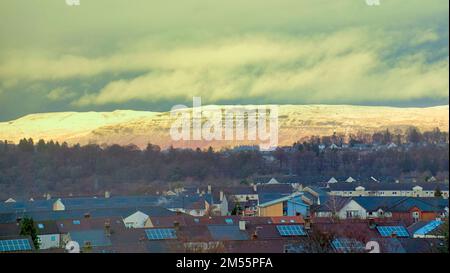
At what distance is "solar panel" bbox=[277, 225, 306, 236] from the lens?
10.9m

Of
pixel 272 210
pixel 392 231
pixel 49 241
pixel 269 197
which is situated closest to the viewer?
pixel 49 241

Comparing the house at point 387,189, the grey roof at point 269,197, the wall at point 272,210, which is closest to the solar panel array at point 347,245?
the house at point 387,189

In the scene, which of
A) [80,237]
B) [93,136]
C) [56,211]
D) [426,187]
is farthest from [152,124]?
[426,187]

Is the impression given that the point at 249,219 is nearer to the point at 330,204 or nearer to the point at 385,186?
the point at 330,204

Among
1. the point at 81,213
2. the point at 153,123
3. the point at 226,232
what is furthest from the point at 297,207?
the point at 153,123

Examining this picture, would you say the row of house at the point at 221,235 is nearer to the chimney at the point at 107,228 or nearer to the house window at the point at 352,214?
the chimney at the point at 107,228

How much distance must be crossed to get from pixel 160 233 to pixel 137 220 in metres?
1.81

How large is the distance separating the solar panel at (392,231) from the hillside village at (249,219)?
1.1 inches

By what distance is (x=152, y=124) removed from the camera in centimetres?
1191

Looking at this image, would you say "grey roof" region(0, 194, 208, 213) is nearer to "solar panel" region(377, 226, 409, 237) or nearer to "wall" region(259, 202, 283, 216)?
"wall" region(259, 202, 283, 216)

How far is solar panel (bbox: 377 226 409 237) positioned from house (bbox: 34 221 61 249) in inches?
165

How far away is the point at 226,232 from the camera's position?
11.6 meters
